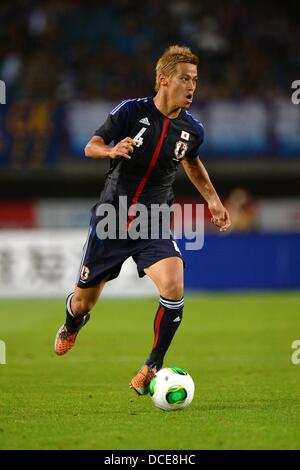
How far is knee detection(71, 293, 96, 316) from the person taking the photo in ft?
26.5

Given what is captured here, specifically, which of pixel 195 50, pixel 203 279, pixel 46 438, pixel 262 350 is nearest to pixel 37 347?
pixel 262 350

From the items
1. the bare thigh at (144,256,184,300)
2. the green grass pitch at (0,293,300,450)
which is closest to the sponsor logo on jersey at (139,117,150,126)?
the bare thigh at (144,256,184,300)

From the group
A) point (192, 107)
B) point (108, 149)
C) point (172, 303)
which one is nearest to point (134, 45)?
point (192, 107)

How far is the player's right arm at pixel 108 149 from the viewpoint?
6.60 meters

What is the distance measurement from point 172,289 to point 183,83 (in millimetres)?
1544

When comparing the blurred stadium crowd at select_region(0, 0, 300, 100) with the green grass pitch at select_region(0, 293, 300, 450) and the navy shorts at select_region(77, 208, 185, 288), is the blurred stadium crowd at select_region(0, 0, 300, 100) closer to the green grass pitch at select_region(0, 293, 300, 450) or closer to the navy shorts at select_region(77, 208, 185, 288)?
the green grass pitch at select_region(0, 293, 300, 450)

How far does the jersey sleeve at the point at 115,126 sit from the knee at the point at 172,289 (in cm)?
112

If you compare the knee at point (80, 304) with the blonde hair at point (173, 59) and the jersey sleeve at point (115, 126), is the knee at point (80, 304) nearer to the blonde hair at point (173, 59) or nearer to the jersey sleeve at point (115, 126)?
the jersey sleeve at point (115, 126)

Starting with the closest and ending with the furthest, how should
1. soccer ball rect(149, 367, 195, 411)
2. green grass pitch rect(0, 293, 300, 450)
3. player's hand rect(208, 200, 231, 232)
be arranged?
green grass pitch rect(0, 293, 300, 450) → soccer ball rect(149, 367, 195, 411) → player's hand rect(208, 200, 231, 232)

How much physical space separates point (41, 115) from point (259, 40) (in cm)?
601

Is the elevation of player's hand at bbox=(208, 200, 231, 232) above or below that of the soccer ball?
above

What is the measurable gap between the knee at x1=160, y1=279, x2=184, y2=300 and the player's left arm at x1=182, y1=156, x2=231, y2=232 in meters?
0.78

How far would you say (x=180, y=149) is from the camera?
7.61 meters

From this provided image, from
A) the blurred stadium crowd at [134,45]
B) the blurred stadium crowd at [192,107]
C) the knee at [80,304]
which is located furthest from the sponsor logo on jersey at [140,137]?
the blurred stadium crowd at [134,45]
